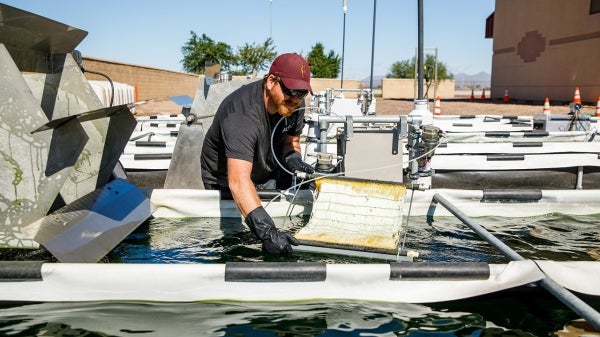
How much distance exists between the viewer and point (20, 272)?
2.65 m

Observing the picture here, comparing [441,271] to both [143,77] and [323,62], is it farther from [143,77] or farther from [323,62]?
[323,62]

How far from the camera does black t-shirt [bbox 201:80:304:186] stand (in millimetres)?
3361

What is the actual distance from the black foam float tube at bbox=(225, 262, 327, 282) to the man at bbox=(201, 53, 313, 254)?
1.84 feet

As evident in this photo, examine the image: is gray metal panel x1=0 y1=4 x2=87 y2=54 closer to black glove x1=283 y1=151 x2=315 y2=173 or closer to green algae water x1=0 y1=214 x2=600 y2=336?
green algae water x1=0 y1=214 x2=600 y2=336

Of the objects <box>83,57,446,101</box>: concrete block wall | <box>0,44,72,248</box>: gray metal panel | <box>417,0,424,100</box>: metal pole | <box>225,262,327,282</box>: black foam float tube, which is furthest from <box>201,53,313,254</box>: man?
<box>83,57,446,101</box>: concrete block wall

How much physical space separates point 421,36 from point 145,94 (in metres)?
21.3

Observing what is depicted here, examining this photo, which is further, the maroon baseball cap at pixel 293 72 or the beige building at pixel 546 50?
the beige building at pixel 546 50

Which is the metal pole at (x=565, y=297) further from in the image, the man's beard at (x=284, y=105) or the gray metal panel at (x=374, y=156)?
the man's beard at (x=284, y=105)

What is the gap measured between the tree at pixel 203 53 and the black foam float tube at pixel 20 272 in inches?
1693

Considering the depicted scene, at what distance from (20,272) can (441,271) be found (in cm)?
227

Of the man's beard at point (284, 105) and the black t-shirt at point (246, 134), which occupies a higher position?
the man's beard at point (284, 105)

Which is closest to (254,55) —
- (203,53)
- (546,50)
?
(203,53)

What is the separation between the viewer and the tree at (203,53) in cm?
4509

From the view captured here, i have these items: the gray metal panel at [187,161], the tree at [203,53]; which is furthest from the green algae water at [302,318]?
the tree at [203,53]
